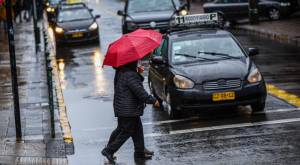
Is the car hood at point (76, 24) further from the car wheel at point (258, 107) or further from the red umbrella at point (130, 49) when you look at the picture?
the red umbrella at point (130, 49)

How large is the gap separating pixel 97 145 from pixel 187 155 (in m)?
1.88

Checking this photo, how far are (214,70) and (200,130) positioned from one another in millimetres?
1555

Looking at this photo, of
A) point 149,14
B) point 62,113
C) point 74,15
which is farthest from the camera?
point 74,15

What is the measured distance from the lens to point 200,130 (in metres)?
13.0

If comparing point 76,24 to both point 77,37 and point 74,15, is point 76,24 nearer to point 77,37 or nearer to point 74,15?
point 77,37

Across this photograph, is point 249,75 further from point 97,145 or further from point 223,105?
point 97,145

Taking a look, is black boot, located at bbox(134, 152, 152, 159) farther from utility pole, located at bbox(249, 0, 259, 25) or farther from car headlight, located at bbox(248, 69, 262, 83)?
utility pole, located at bbox(249, 0, 259, 25)

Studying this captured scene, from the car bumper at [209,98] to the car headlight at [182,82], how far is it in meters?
0.10

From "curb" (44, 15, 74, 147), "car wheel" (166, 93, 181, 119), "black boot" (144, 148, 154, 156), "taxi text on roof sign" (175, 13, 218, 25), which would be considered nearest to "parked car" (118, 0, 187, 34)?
"curb" (44, 15, 74, 147)

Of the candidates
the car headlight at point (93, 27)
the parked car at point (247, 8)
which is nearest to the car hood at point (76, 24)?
the car headlight at point (93, 27)

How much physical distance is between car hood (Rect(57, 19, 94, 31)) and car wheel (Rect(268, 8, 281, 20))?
351 inches

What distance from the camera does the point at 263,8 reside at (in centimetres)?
3531

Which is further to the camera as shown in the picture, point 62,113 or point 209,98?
point 62,113

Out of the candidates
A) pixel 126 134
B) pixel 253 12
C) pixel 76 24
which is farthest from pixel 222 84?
pixel 253 12
